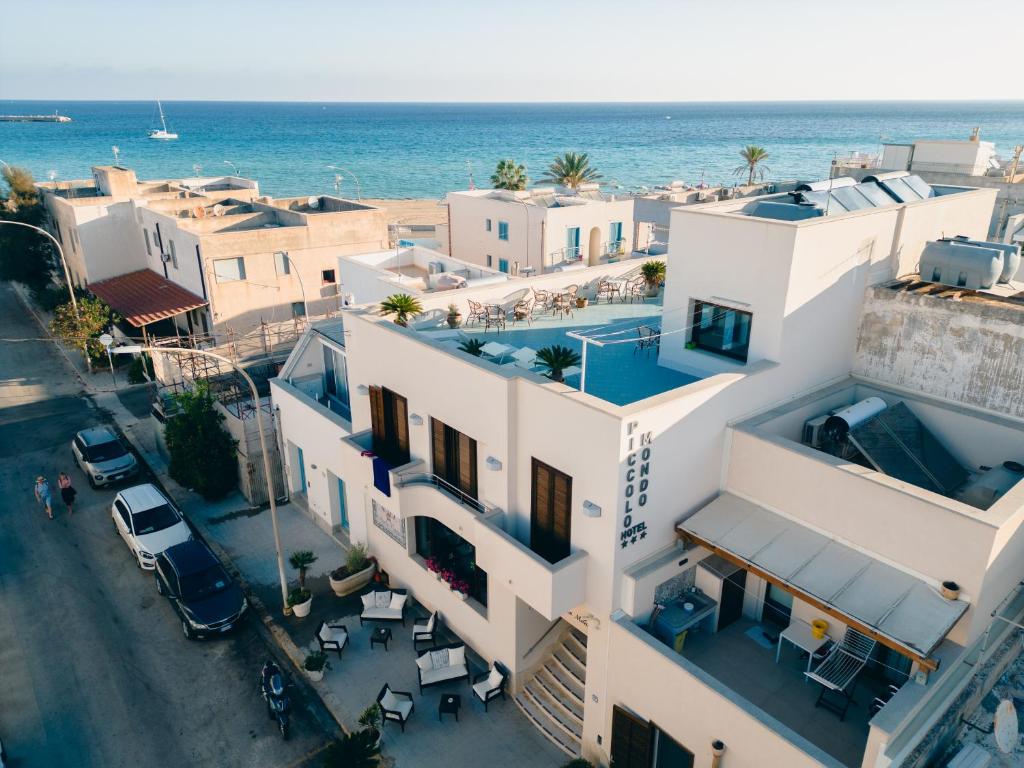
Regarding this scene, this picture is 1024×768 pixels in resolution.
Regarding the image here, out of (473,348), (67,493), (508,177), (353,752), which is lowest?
(67,493)

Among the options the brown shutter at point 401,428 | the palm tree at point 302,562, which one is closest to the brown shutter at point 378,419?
the brown shutter at point 401,428

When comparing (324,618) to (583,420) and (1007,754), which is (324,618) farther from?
(1007,754)

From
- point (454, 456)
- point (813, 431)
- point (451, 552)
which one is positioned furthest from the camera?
point (451, 552)

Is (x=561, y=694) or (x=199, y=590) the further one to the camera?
(x=199, y=590)

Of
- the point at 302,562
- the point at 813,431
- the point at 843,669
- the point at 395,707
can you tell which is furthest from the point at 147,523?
the point at 843,669

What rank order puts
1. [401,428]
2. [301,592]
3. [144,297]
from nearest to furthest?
[401,428] → [301,592] → [144,297]

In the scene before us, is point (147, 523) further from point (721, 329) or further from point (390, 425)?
point (721, 329)

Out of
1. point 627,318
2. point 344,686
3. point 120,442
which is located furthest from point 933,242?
point 120,442
